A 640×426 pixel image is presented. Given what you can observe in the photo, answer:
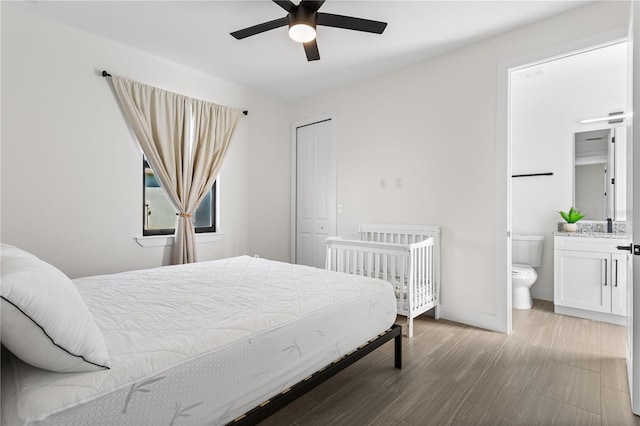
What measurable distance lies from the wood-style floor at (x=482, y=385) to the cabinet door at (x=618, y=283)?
0.30 meters

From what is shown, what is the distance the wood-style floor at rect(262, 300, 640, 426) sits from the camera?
1.67 m

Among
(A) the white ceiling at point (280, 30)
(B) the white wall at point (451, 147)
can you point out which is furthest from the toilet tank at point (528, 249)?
(A) the white ceiling at point (280, 30)

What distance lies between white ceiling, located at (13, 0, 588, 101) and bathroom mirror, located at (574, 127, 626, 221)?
6.05ft

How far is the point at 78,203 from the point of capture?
2717mm

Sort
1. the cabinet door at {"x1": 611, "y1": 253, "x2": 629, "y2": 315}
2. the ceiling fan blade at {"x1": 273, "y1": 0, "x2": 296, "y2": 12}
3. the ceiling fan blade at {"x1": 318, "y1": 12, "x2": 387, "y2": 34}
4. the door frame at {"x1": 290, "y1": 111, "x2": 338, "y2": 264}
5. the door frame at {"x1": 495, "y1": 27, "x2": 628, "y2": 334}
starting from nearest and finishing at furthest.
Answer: the ceiling fan blade at {"x1": 273, "y1": 0, "x2": 296, "y2": 12}, the ceiling fan blade at {"x1": 318, "y1": 12, "x2": 387, "y2": 34}, the door frame at {"x1": 495, "y1": 27, "x2": 628, "y2": 334}, the cabinet door at {"x1": 611, "y1": 253, "x2": 629, "y2": 315}, the door frame at {"x1": 290, "y1": 111, "x2": 338, "y2": 264}

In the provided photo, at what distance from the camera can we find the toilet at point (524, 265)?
11.5 feet

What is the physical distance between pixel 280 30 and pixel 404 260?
7.75 feet

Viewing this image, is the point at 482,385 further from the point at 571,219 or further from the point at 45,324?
the point at 571,219

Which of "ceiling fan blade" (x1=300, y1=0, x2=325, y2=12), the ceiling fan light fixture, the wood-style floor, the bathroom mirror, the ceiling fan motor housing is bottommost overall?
the wood-style floor

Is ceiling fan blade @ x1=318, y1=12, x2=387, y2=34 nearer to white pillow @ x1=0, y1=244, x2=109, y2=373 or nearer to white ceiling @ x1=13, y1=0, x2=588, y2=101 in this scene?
white ceiling @ x1=13, y1=0, x2=588, y2=101

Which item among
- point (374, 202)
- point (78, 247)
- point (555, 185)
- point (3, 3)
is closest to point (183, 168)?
point (78, 247)

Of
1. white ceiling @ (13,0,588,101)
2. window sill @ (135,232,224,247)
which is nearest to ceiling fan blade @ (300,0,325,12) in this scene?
white ceiling @ (13,0,588,101)

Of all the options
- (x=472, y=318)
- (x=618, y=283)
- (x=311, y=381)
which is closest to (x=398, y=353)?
(x=311, y=381)

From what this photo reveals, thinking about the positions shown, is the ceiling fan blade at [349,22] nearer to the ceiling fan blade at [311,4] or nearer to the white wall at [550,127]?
the ceiling fan blade at [311,4]
